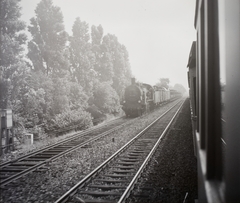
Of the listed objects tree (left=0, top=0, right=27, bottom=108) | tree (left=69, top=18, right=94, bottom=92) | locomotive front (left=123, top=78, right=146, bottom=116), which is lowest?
locomotive front (left=123, top=78, right=146, bottom=116)

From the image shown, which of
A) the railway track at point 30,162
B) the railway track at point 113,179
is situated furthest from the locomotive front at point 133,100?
the railway track at point 113,179

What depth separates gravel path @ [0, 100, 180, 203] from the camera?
3.49 m

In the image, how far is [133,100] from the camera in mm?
15492

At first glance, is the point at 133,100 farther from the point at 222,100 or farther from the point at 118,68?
the point at 222,100

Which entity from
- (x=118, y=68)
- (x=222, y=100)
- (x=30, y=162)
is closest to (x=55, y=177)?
(x=30, y=162)

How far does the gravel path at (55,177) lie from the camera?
3.49 metres

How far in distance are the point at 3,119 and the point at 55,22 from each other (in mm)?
2794

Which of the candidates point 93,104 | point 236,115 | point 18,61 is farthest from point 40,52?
point 93,104

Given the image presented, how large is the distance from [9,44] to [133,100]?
11.5 metres

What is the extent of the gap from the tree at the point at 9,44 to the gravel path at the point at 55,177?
1.63 m

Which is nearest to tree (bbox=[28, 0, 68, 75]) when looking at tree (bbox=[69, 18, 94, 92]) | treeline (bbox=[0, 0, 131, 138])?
treeline (bbox=[0, 0, 131, 138])

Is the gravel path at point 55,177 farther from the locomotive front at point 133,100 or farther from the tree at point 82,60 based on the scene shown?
the locomotive front at point 133,100

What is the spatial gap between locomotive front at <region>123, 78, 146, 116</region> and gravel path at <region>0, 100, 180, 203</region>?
869cm

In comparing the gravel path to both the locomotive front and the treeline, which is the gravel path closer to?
the treeline
